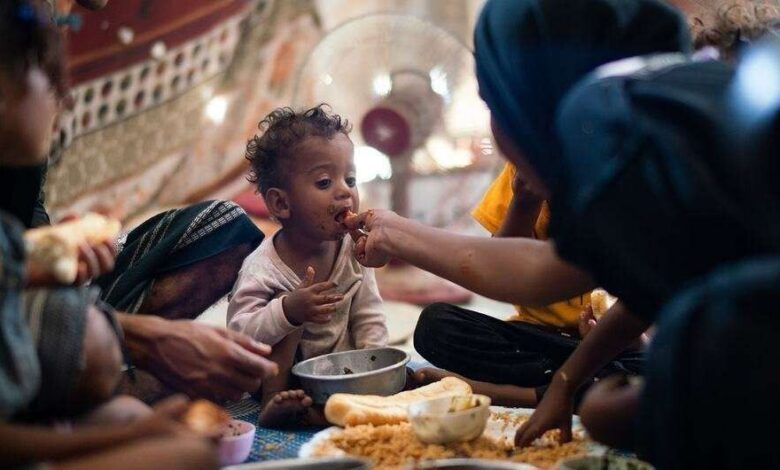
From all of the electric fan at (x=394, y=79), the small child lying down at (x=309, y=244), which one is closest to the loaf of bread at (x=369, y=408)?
the small child lying down at (x=309, y=244)

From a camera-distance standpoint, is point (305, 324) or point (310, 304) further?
point (305, 324)

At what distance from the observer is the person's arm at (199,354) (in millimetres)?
1374

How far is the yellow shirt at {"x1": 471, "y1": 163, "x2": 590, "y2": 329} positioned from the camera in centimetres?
236

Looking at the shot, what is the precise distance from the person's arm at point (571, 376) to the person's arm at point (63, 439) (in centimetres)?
84

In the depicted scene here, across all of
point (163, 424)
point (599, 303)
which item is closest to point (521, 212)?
point (599, 303)

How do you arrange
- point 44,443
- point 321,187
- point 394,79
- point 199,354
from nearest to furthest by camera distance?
point 44,443 → point 199,354 → point 321,187 → point 394,79

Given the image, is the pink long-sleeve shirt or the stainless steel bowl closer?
the stainless steel bowl

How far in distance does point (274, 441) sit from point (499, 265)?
2.30 ft

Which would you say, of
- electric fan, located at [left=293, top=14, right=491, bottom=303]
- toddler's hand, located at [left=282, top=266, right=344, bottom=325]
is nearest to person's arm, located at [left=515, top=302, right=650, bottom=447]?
toddler's hand, located at [left=282, top=266, right=344, bottom=325]

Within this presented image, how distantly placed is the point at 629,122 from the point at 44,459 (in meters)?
0.83

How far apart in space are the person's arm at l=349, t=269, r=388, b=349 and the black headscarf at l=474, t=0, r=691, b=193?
1.15 metres

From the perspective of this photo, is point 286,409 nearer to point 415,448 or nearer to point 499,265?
point 415,448

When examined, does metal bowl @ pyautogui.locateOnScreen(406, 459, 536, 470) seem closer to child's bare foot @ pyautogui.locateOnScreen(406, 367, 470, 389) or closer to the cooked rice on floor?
the cooked rice on floor

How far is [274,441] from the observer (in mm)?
1954
